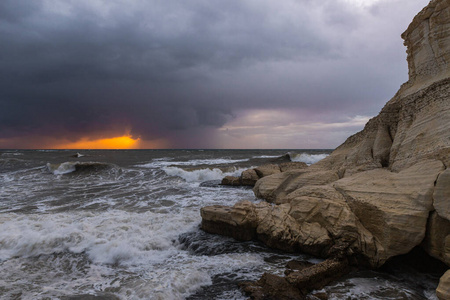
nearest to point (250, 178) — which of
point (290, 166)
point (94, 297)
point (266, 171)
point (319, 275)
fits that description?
point (266, 171)

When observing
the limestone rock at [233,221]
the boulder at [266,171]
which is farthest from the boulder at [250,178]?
the limestone rock at [233,221]

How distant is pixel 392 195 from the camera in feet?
17.0

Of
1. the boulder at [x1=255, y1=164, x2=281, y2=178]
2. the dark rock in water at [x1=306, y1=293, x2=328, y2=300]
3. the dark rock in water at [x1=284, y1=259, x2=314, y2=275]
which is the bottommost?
the dark rock in water at [x1=306, y1=293, x2=328, y2=300]

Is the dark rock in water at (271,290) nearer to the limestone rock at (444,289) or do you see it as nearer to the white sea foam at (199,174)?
the limestone rock at (444,289)

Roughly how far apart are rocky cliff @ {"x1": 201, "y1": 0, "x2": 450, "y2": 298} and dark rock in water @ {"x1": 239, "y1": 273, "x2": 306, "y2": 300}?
154 cm

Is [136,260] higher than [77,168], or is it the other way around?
[77,168]

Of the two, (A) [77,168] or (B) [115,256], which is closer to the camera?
(B) [115,256]

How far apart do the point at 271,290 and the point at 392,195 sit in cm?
322

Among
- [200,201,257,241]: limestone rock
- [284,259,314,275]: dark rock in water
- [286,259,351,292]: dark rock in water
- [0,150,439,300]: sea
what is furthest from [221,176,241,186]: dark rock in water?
[286,259,351,292]: dark rock in water

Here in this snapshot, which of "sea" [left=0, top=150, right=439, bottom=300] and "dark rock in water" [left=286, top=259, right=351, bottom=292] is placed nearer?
"dark rock in water" [left=286, top=259, right=351, bottom=292]

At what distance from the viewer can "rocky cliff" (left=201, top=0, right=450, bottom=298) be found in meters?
4.63

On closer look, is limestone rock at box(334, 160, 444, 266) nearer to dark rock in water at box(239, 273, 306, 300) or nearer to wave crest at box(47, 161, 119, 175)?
dark rock in water at box(239, 273, 306, 300)

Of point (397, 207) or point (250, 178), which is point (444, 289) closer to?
point (397, 207)

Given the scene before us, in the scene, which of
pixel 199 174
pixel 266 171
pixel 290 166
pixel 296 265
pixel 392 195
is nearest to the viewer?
pixel 296 265
